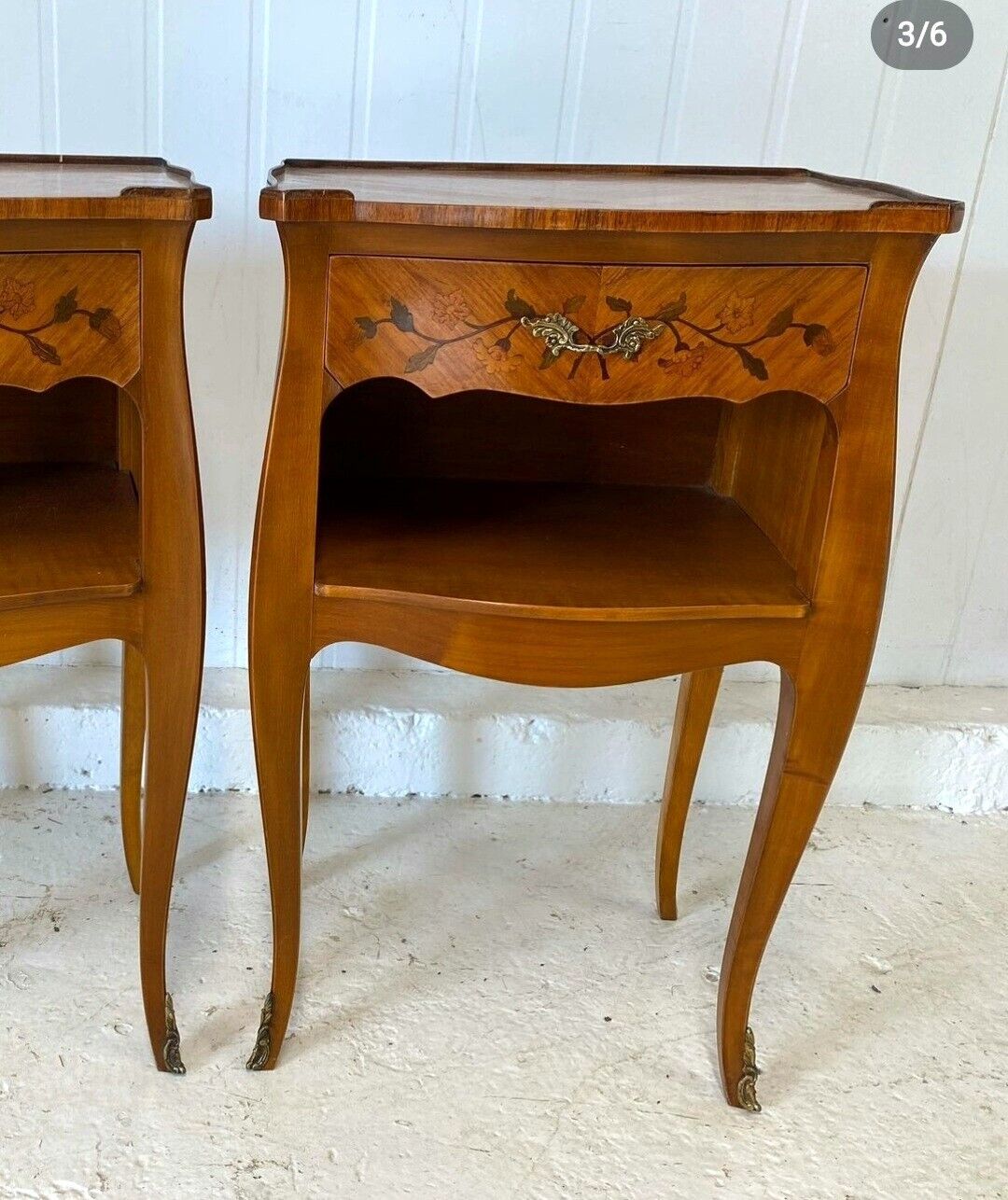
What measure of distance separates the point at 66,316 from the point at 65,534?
24 centimetres

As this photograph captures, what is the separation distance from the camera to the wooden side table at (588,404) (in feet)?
3.23

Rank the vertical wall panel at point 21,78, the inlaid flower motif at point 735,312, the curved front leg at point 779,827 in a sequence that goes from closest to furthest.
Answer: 1. the inlaid flower motif at point 735,312
2. the curved front leg at point 779,827
3. the vertical wall panel at point 21,78

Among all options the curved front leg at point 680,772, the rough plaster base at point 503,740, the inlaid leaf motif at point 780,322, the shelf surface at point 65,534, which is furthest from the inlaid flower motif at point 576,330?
the rough plaster base at point 503,740

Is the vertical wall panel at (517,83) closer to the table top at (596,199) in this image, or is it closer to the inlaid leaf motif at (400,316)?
the table top at (596,199)

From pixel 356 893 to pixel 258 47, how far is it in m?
1.03

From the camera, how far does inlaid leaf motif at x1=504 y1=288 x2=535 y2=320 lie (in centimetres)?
99

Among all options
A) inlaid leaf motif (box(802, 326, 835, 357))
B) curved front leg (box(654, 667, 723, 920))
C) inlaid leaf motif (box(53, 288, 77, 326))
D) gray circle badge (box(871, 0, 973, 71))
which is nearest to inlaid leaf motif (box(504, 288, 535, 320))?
inlaid leaf motif (box(802, 326, 835, 357))

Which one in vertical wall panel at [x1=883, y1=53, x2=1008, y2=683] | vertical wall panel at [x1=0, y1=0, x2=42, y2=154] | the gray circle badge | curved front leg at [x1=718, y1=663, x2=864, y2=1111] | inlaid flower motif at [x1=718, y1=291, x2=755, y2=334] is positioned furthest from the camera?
vertical wall panel at [x1=883, y1=53, x2=1008, y2=683]

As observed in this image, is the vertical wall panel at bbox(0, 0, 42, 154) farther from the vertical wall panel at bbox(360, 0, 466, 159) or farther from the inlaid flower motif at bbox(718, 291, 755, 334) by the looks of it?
the inlaid flower motif at bbox(718, 291, 755, 334)

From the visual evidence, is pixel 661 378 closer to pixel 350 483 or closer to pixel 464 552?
pixel 464 552

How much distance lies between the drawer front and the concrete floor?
2.33 feet

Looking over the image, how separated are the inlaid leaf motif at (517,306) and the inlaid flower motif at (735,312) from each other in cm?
16

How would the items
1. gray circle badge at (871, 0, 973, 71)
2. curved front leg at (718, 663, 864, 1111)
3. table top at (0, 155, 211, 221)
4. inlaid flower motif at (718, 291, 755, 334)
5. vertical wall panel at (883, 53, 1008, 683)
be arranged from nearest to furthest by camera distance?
1. table top at (0, 155, 211, 221)
2. inlaid flower motif at (718, 291, 755, 334)
3. curved front leg at (718, 663, 864, 1111)
4. gray circle badge at (871, 0, 973, 71)
5. vertical wall panel at (883, 53, 1008, 683)

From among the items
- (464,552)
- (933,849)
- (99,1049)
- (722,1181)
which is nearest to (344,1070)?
(99,1049)
